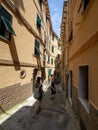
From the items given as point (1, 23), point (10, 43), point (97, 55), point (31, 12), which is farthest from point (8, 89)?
point (31, 12)

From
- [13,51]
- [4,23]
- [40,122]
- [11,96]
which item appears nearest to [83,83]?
[40,122]

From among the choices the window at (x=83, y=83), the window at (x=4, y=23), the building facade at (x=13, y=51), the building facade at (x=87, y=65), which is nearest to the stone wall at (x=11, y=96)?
the building facade at (x=13, y=51)

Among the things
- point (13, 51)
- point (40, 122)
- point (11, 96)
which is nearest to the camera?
point (40, 122)

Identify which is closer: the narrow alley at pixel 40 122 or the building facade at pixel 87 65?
the building facade at pixel 87 65

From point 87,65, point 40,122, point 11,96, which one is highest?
point 87,65

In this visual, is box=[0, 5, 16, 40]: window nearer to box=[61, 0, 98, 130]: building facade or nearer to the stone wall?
the stone wall

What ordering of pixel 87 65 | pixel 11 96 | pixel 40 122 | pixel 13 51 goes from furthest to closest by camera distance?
pixel 13 51 → pixel 11 96 → pixel 40 122 → pixel 87 65

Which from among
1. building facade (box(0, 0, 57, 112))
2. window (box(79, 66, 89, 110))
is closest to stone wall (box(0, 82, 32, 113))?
building facade (box(0, 0, 57, 112))

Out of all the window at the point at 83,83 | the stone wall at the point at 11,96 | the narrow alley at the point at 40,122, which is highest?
the window at the point at 83,83

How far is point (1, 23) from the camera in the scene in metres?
6.60

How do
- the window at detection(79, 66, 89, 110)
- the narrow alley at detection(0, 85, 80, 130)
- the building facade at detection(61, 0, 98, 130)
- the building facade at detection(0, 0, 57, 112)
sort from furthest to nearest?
the building facade at detection(0, 0, 57, 112) < the window at detection(79, 66, 89, 110) < the narrow alley at detection(0, 85, 80, 130) < the building facade at detection(61, 0, 98, 130)

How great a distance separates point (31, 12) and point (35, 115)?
8.19 metres

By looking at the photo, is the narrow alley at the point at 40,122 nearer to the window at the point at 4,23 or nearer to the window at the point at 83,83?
the window at the point at 83,83

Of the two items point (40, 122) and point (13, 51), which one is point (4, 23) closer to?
point (13, 51)
